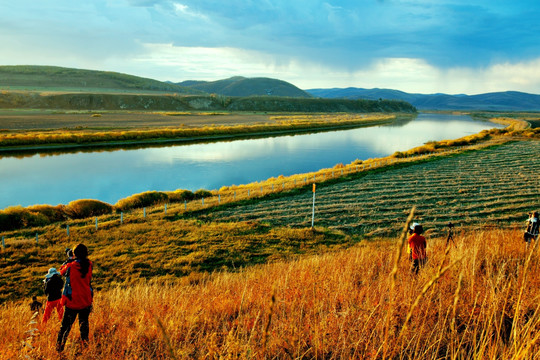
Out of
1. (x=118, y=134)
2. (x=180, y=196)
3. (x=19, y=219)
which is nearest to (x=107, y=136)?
(x=118, y=134)

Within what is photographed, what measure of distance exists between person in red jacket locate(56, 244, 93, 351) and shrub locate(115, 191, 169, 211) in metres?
21.7

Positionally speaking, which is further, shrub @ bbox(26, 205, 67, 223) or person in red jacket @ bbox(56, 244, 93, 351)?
shrub @ bbox(26, 205, 67, 223)

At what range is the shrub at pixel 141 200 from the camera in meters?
25.9

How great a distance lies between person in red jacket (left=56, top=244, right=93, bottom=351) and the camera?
15.3 feet

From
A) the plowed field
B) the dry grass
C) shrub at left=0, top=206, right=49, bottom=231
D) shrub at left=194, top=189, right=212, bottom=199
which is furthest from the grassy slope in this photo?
shrub at left=194, top=189, right=212, bottom=199

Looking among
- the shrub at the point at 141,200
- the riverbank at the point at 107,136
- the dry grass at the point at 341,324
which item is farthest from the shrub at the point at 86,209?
the riverbank at the point at 107,136

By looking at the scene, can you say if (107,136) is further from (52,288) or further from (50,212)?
(52,288)

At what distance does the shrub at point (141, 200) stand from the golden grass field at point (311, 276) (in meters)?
3.51

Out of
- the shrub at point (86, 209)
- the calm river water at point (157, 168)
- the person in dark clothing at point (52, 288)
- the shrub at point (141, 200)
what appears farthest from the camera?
the calm river water at point (157, 168)

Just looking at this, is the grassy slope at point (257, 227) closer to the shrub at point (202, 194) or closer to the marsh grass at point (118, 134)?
the shrub at point (202, 194)

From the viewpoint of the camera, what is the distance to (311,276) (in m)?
5.87

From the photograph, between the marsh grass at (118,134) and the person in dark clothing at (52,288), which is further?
the marsh grass at (118,134)

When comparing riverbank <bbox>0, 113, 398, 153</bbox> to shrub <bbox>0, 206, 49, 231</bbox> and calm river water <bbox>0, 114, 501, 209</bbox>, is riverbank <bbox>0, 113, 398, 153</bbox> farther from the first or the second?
shrub <bbox>0, 206, 49, 231</bbox>

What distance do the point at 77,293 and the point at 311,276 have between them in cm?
355
